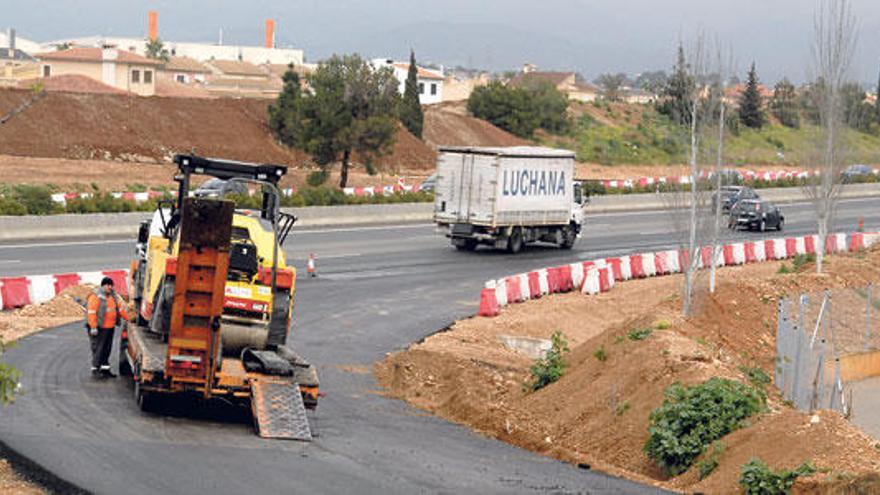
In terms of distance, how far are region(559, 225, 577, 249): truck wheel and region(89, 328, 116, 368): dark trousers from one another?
2825 centimetres

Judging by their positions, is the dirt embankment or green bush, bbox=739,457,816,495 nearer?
green bush, bbox=739,457,816,495

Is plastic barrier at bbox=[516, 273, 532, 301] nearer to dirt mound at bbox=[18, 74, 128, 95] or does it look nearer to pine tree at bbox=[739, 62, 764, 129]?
dirt mound at bbox=[18, 74, 128, 95]

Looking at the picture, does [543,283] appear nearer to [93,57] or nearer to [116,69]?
[116,69]

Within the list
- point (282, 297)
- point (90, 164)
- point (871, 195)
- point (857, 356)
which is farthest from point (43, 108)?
point (282, 297)

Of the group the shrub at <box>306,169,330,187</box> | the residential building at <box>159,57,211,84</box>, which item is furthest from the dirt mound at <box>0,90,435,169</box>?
the residential building at <box>159,57,211,84</box>

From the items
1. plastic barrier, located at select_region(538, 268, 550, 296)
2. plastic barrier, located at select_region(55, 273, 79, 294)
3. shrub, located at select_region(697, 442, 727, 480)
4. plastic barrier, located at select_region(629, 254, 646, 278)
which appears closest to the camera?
shrub, located at select_region(697, 442, 727, 480)

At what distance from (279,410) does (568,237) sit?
30862 mm

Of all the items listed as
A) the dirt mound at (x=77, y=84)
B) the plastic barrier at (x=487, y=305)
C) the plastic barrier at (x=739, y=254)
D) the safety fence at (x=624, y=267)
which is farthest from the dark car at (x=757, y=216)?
the dirt mound at (x=77, y=84)

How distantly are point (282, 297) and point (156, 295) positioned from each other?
168cm

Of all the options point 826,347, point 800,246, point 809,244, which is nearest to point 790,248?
point 800,246

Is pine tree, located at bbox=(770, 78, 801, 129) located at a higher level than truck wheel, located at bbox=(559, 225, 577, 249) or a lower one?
higher

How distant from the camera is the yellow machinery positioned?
1675 cm

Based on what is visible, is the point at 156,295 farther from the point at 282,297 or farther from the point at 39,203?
the point at 39,203

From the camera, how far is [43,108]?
3083 inches
